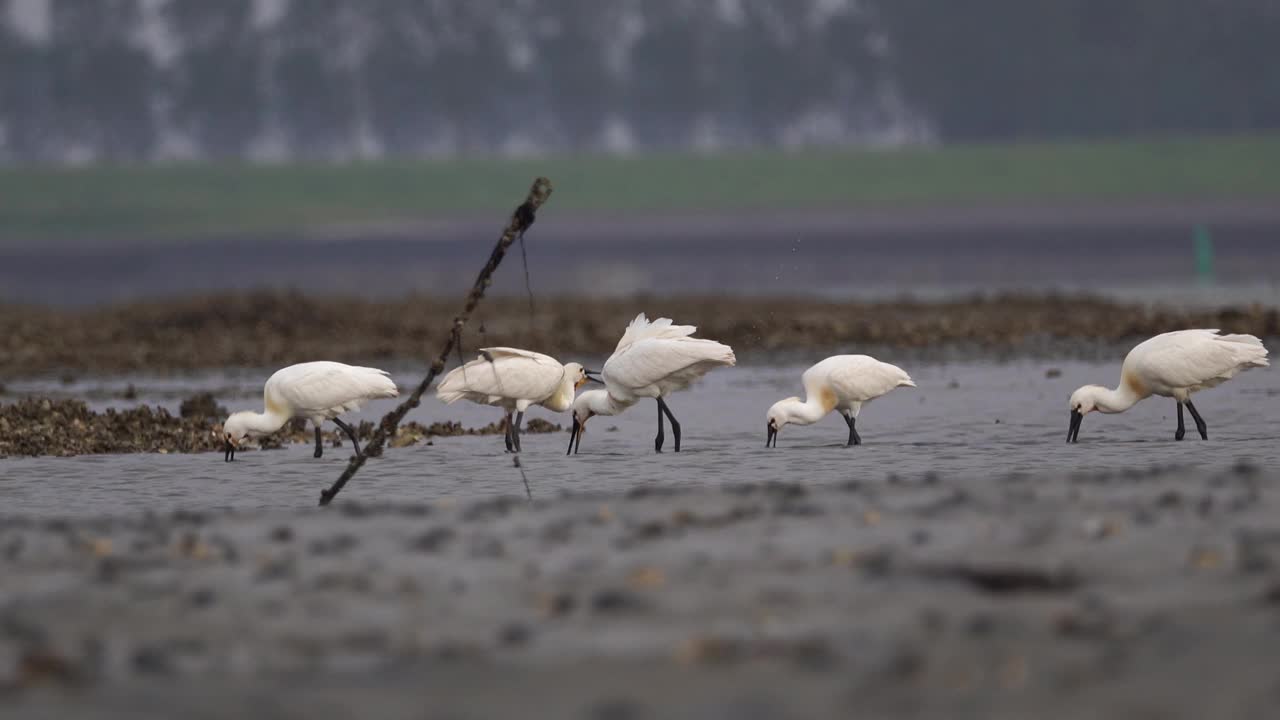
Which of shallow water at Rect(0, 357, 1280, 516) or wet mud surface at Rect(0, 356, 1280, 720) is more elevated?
shallow water at Rect(0, 357, 1280, 516)

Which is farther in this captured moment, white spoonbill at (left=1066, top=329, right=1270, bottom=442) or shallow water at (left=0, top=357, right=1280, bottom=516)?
white spoonbill at (left=1066, top=329, right=1270, bottom=442)

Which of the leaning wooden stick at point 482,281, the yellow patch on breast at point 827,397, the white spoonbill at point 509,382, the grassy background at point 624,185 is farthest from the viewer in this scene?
the grassy background at point 624,185

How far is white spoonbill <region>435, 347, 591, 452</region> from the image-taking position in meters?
17.7

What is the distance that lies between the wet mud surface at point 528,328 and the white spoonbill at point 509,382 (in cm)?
1153

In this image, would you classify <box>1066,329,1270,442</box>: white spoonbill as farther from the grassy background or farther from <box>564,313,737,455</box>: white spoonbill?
the grassy background

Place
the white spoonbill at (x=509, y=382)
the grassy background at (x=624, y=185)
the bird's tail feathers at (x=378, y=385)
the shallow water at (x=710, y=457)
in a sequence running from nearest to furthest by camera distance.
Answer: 1. the shallow water at (x=710, y=457)
2. the bird's tail feathers at (x=378, y=385)
3. the white spoonbill at (x=509, y=382)
4. the grassy background at (x=624, y=185)

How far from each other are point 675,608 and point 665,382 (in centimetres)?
886

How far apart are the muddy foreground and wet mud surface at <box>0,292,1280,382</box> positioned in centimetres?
1713

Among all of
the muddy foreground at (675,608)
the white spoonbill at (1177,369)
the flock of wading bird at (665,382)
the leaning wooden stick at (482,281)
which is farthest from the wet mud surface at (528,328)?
the muddy foreground at (675,608)

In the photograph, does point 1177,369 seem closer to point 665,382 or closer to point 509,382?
point 665,382

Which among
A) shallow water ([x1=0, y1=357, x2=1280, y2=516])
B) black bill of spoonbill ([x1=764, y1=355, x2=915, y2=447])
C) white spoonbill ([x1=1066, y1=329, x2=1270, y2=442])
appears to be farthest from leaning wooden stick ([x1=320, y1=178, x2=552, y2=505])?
white spoonbill ([x1=1066, y1=329, x2=1270, y2=442])

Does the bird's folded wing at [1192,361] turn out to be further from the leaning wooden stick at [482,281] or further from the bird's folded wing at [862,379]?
the leaning wooden stick at [482,281]

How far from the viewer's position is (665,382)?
17.9 metres

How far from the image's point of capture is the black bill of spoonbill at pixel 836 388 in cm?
1742
